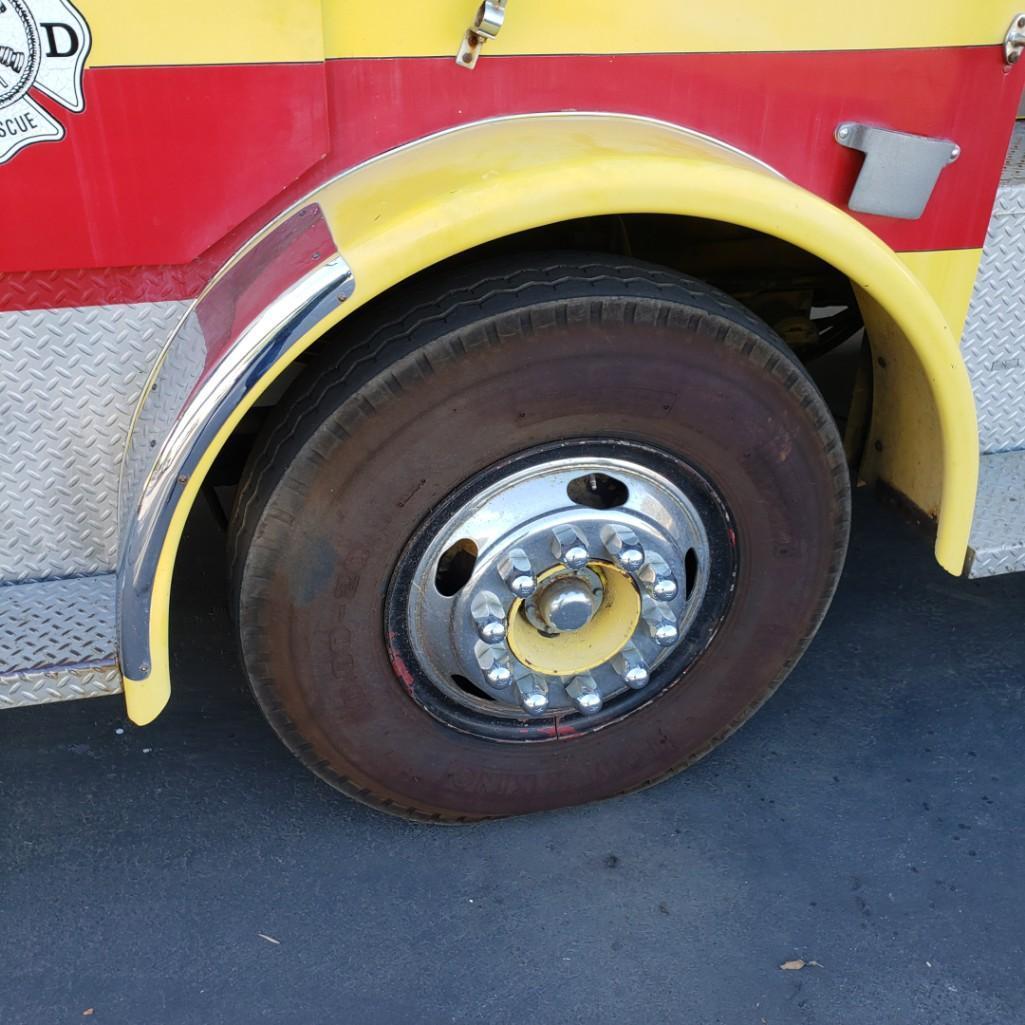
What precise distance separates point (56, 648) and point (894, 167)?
1723mm

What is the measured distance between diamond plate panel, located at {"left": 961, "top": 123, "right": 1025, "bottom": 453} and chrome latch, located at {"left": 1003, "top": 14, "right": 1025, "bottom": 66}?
0.28 meters

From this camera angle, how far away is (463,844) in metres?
2.21

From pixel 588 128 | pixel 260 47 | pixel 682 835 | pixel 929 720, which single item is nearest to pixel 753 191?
pixel 588 128

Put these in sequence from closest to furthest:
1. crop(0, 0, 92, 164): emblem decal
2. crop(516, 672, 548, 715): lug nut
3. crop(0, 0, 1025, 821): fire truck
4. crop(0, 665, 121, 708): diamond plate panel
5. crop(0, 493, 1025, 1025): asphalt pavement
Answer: crop(0, 0, 92, 164): emblem decal → crop(0, 0, 1025, 821): fire truck → crop(0, 665, 121, 708): diamond plate panel → crop(0, 493, 1025, 1025): asphalt pavement → crop(516, 672, 548, 715): lug nut

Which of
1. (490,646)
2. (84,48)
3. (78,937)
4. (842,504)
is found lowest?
(78,937)

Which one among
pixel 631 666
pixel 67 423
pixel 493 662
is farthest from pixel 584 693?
pixel 67 423

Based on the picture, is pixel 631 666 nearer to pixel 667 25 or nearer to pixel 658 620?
pixel 658 620

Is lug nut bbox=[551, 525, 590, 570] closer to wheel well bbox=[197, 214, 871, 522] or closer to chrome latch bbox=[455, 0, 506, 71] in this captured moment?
wheel well bbox=[197, 214, 871, 522]

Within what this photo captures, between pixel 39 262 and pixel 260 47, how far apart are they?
49 cm

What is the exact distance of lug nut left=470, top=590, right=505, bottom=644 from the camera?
1.92 metres

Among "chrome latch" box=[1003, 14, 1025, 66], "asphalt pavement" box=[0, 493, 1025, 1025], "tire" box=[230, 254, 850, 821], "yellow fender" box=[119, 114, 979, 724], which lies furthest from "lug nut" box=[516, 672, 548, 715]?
"chrome latch" box=[1003, 14, 1025, 66]

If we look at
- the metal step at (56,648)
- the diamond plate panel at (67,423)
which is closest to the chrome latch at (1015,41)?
the diamond plate panel at (67,423)

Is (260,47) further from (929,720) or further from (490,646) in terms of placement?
(929,720)

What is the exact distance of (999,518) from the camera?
2205 millimetres
